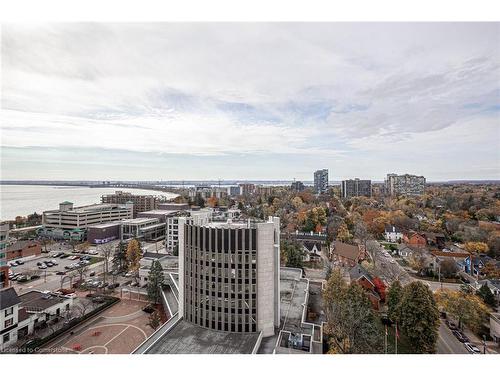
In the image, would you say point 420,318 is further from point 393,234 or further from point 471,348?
point 393,234

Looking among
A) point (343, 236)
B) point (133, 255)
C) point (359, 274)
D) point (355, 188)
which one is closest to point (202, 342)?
point (359, 274)

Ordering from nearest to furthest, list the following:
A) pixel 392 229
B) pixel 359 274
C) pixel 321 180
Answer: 1. pixel 359 274
2. pixel 392 229
3. pixel 321 180

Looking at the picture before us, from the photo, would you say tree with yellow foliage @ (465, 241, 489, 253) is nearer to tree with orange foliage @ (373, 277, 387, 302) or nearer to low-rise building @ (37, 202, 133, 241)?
tree with orange foliage @ (373, 277, 387, 302)

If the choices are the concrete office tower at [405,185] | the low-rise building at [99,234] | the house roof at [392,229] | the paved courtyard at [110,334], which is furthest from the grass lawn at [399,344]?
the concrete office tower at [405,185]

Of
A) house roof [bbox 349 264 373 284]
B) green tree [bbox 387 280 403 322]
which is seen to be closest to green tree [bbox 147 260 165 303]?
house roof [bbox 349 264 373 284]

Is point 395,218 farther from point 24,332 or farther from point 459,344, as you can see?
point 24,332

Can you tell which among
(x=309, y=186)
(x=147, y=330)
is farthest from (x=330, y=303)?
(x=309, y=186)

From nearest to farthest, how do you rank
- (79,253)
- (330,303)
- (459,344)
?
(459,344), (330,303), (79,253)

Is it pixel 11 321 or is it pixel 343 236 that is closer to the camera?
pixel 11 321
